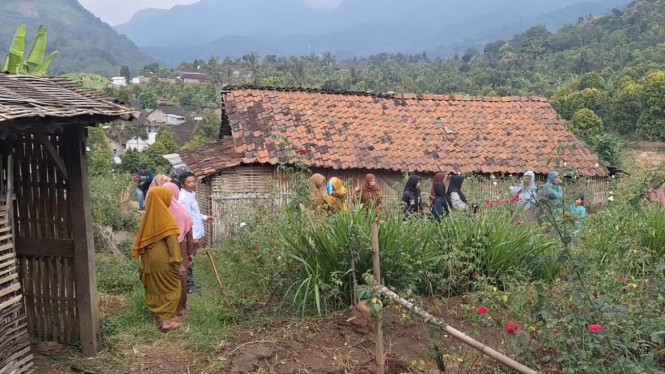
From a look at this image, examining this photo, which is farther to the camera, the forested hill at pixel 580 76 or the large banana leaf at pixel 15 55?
the forested hill at pixel 580 76

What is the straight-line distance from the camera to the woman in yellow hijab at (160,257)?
5.52 m

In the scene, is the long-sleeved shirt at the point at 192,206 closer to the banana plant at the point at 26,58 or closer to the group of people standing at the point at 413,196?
the group of people standing at the point at 413,196

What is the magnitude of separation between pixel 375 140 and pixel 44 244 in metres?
9.17

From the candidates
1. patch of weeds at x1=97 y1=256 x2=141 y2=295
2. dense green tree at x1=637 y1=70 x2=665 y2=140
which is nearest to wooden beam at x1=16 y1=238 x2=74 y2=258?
patch of weeds at x1=97 y1=256 x2=141 y2=295

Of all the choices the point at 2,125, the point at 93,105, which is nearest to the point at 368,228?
the point at 93,105

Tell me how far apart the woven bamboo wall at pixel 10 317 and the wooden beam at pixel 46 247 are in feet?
2.04

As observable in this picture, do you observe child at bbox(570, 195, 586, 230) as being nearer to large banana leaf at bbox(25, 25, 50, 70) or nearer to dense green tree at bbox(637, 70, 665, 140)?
large banana leaf at bbox(25, 25, 50, 70)

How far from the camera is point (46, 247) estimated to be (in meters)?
5.32

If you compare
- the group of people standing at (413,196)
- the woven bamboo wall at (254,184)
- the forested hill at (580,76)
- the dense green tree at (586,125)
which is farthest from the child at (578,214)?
the dense green tree at (586,125)

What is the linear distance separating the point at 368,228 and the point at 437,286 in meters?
0.78

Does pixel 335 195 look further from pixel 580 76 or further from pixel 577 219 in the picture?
pixel 580 76

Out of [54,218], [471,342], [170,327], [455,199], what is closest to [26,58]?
[54,218]

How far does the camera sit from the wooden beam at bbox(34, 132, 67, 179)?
490cm

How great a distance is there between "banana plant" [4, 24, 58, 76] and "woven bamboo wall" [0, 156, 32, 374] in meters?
3.69
